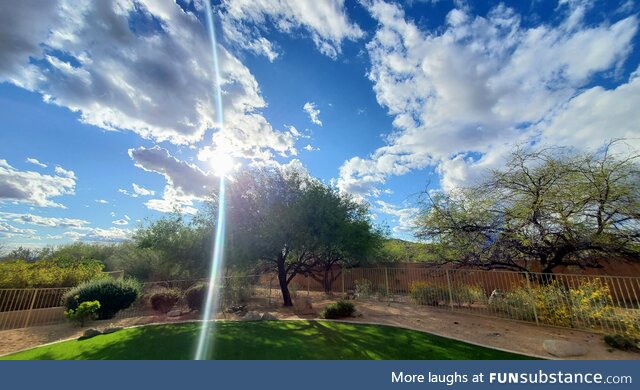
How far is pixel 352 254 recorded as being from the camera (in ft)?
50.8

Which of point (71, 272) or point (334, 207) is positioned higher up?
Result: point (334, 207)

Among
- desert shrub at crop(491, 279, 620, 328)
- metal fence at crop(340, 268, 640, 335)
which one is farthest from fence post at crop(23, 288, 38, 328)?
desert shrub at crop(491, 279, 620, 328)

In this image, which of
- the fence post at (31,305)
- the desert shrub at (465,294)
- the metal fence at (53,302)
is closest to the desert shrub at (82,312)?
the metal fence at (53,302)

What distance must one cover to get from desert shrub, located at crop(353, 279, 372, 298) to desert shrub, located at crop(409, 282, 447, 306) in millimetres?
2875

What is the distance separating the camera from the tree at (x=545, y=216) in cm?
990

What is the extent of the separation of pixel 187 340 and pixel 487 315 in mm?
10631

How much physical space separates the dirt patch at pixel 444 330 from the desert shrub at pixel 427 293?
1.76 ft

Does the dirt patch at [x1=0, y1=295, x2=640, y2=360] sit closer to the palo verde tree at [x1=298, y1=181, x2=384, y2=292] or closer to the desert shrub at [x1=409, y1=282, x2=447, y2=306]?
the desert shrub at [x1=409, y1=282, x2=447, y2=306]

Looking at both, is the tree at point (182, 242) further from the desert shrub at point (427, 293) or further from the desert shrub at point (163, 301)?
the desert shrub at point (427, 293)

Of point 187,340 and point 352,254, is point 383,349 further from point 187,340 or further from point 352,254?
point 352,254

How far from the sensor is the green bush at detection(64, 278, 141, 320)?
11.7m
